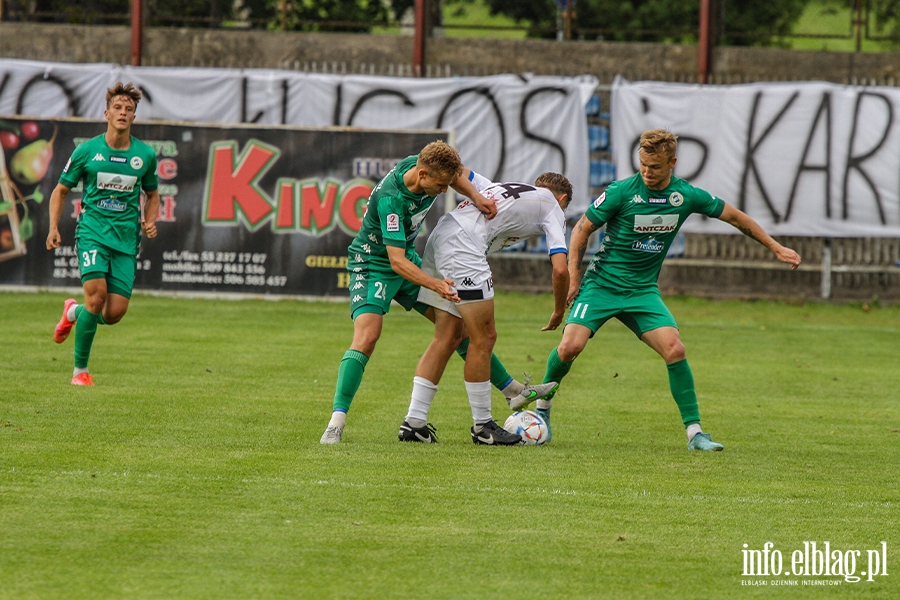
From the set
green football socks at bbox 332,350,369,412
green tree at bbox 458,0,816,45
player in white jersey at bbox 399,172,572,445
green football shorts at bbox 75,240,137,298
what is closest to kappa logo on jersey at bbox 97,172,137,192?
green football shorts at bbox 75,240,137,298

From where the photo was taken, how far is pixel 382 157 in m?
17.9

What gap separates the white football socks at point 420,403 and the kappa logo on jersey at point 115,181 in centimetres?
351

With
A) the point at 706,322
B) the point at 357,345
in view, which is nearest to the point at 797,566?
the point at 357,345

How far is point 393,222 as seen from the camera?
749 cm

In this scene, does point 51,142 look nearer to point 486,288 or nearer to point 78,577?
point 486,288

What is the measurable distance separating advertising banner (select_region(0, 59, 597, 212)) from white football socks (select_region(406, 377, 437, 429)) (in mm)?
11463

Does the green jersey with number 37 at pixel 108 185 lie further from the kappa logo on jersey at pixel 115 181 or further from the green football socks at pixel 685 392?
the green football socks at pixel 685 392

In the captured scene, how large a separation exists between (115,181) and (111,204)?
0.19m

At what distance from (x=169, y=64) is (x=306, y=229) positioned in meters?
7.28

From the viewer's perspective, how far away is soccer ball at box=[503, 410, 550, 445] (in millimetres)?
8117

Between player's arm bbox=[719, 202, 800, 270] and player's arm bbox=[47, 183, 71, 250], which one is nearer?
player's arm bbox=[719, 202, 800, 270]

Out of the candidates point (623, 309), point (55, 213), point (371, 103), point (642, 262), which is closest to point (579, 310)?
point (623, 309)

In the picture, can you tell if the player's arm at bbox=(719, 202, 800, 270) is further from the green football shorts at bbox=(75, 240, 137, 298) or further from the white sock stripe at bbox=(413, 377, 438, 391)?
the green football shorts at bbox=(75, 240, 137, 298)

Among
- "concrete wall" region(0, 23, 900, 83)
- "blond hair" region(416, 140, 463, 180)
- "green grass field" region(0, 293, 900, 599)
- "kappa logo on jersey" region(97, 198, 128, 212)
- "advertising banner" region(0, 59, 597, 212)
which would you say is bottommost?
"green grass field" region(0, 293, 900, 599)
